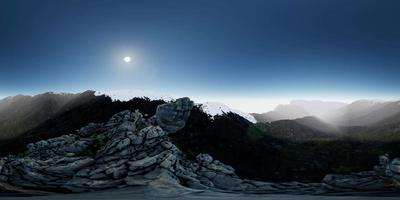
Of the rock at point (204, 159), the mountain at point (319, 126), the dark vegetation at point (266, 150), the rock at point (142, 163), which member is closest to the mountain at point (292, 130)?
the mountain at point (319, 126)

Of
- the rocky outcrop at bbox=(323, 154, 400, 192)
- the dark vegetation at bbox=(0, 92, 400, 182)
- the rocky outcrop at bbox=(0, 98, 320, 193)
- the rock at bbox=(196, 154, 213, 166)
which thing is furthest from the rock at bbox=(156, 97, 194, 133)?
the rocky outcrop at bbox=(323, 154, 400, 192)

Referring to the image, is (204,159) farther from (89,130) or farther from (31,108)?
(31,108)

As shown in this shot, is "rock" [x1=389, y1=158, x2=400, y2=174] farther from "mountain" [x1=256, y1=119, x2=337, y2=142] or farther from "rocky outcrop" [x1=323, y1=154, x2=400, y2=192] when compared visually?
"mountain" [x1=256, y1=119, x2=337, y2=142]

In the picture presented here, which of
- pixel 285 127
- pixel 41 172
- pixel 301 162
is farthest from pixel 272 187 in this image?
pixel 285 127

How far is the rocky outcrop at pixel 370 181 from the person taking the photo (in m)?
23.1

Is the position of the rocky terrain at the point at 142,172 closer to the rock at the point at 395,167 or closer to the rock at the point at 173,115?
the rock at the point at 395,167

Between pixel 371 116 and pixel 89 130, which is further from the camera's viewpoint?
pixel 371 116

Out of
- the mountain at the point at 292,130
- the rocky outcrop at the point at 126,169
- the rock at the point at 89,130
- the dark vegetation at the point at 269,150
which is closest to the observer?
the rocky outcrop at the point at 126,169

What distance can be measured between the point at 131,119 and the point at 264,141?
41.9 feet

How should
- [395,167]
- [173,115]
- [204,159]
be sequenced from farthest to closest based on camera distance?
[173,115], [204,159], [395,167]

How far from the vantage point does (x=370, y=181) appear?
80.8 feet

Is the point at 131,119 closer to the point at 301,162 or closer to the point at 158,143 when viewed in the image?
the point at 158,143

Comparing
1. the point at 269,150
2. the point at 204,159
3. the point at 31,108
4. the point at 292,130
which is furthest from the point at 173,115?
the point at 31,108

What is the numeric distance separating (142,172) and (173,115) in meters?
11.2
